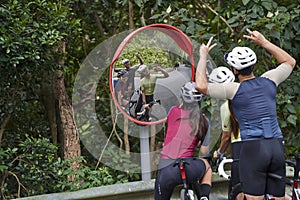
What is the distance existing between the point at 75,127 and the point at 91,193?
2.09m

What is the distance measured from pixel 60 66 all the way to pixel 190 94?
2154 mm

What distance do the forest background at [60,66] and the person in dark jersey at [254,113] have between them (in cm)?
177

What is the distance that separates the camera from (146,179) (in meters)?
5.11

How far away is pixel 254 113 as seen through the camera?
12.9ft

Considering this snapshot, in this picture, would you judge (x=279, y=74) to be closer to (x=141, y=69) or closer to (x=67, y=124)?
(x=141, y=69)

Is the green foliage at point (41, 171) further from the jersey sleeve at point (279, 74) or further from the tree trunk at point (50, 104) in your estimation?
the jersey sleeve at point (279, 74)

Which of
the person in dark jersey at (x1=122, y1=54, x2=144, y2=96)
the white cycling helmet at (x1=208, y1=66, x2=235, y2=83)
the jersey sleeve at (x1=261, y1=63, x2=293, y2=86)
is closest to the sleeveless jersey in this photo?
the white cycling helmet at (x1=208, y1=66, x2=235, y2=83)

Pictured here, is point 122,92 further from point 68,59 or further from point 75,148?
point 68,59

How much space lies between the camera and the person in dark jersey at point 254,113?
3.91m

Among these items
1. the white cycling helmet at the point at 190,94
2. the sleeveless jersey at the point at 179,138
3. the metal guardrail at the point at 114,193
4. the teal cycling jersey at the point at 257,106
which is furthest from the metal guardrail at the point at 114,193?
the teal cycling jersey at the point at 257,106

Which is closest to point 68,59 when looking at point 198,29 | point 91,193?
point 198,29

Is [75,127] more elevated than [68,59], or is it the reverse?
[68,59]

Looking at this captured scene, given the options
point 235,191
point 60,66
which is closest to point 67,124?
point 60,66

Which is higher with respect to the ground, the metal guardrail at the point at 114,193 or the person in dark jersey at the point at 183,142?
the person in dark jersey at the point at 183,142
